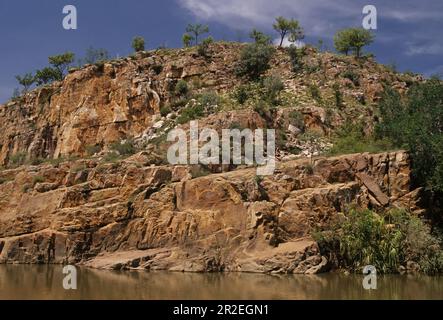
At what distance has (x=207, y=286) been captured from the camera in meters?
16.5

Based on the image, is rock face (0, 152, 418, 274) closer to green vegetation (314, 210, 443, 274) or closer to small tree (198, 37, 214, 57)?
green vegetation (314, 210, 443, 274)

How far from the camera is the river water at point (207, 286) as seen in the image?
14266mm

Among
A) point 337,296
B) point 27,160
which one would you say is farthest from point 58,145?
point 337,296

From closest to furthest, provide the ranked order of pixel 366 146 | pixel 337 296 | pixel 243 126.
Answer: pixel 337 296
pixel 366 146
pixel 243 126

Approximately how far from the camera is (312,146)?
30.8m

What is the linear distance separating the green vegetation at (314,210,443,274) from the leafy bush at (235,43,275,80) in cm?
2059

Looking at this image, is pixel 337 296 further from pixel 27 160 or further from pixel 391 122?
pixel 27 160

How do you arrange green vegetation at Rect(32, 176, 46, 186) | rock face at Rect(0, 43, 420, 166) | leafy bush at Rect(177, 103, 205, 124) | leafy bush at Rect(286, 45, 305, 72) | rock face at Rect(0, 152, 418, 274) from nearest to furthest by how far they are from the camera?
rock face at Rect(0, 152, 418, 274) < green vegetation at Rect(32, 176, 46, 186) < leafy bush at Rect(177, 103, 205, 124) < rock face at Rect(0, 43, 420, 166) < leafy bush at Rect(286, 45, 305, 72)

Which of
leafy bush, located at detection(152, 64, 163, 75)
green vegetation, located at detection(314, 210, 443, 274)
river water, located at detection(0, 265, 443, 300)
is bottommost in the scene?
river water, located at detection(0, 265, 443, 300)

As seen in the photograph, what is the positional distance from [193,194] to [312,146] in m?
9.91

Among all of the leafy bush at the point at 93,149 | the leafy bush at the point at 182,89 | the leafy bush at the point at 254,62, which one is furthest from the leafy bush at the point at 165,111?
the leafy bush at the point at 254,62

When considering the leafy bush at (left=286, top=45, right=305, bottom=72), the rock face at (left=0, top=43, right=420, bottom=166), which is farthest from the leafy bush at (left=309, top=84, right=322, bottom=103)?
the leafy bush at (left=286, top=45, right=305, bottom=72)

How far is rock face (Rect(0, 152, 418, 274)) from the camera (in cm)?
2212

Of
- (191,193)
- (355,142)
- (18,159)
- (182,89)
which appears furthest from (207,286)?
(18,159)
